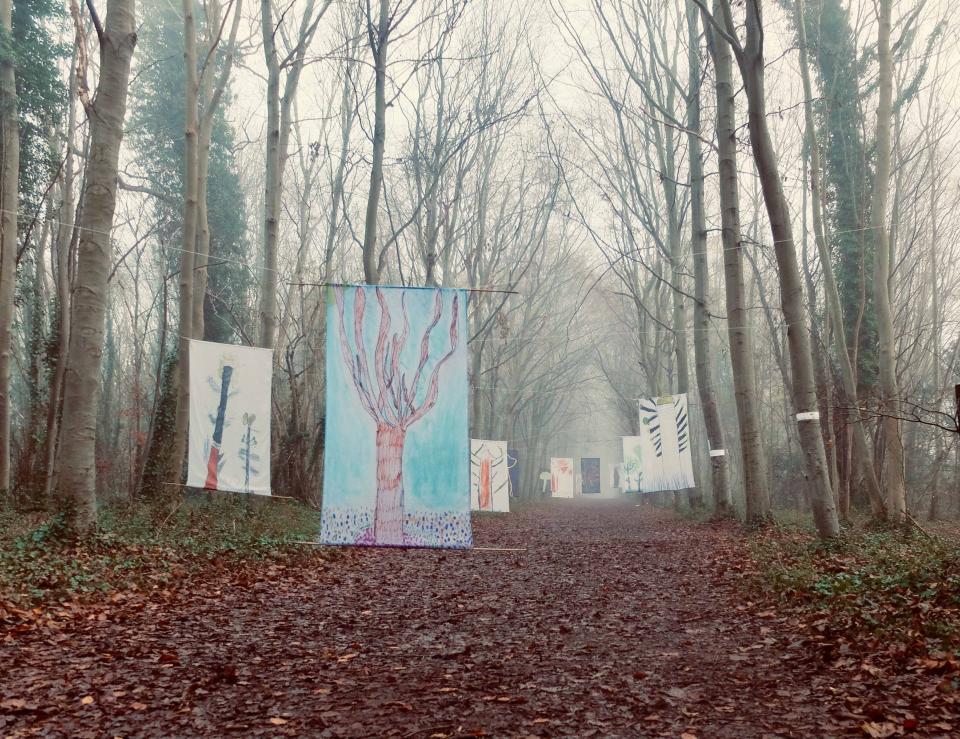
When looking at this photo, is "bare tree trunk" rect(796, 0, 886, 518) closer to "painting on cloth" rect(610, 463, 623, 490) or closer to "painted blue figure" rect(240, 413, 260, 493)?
"painted blue figure" rect(240, 413, 260, 493)

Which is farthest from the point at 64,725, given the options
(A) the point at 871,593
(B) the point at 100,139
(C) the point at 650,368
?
(C) the point at 650,368

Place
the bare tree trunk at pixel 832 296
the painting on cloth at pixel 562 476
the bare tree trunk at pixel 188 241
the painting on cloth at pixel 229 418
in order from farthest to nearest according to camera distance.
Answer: the painting on cloth at pixel 562 476
the bare tree trunk at pixel 832 296
the bare tree trunk at pixel 188 241
the painting on cloth at pixel 229 418

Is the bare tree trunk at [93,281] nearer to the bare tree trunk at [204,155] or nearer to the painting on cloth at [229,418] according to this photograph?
the painting on cloth at [229,418]

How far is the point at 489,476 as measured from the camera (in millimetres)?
24594

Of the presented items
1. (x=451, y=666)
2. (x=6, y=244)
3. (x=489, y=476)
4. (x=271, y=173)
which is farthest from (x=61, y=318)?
(x=451, y=666)

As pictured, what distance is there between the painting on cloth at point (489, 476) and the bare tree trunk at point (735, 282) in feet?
35.5

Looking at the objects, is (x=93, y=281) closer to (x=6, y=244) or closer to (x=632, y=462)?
(x=6, y=244)

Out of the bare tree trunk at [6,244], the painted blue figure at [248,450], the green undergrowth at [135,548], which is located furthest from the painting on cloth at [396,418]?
the bare tree trunk at [6,244]

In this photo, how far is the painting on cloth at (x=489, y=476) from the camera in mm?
24297

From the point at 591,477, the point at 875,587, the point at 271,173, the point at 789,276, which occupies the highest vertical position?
the point at 271,173

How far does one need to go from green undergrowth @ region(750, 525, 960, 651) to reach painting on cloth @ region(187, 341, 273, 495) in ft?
26.2

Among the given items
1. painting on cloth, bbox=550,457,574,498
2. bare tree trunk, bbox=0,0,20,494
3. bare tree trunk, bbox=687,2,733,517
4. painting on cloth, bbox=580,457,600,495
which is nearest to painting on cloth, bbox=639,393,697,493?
bare tree trunk, bbox=687,2,733,517

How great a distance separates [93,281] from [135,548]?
2.98 metres

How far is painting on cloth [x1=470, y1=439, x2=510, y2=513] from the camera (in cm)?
2430
